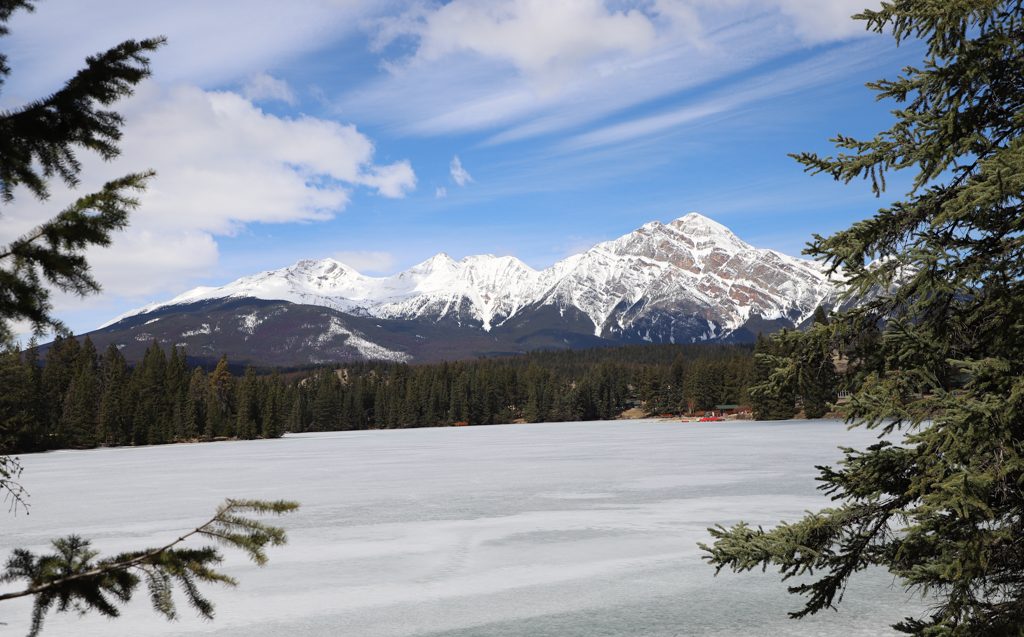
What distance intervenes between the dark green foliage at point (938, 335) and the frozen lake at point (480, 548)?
18.2 ft

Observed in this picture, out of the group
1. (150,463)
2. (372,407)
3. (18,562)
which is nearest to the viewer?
(18,562)

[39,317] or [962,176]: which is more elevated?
[962,176]

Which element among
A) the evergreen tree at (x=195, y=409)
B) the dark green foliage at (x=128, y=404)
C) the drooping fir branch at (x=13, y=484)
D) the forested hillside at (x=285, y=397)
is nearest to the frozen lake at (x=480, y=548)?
the drooping fir branch at (x=13, y=484)

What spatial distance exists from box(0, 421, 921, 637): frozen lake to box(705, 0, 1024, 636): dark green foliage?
5.55m

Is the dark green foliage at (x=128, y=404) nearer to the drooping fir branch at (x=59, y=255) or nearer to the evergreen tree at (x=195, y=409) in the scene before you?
the evergreen tree at (x=195, y=409)

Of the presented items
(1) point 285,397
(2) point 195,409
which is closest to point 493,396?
(1) point 285,397

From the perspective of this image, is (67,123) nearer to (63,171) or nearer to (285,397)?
(63,171)

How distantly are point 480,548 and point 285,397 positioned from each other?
13111 centimetres

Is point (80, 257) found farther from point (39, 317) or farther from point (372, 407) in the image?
point (372, 407)

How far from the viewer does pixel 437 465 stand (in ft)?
151

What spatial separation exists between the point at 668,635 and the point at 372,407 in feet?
488

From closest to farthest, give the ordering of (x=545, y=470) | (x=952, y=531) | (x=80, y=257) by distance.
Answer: (x=80, y=257), (x=952, y=531), (x=545, y=470)

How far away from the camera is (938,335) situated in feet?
27.7

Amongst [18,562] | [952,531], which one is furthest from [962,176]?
[18,562]
